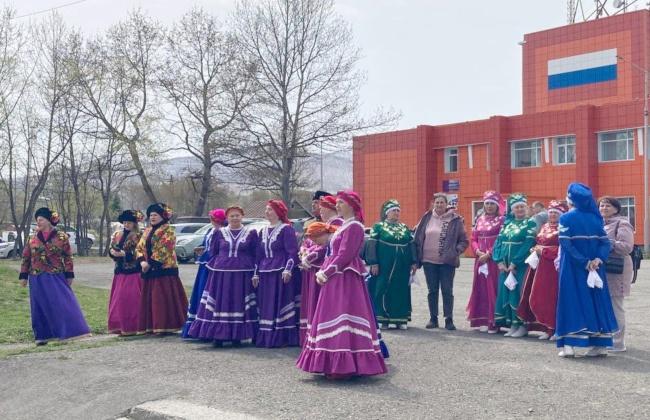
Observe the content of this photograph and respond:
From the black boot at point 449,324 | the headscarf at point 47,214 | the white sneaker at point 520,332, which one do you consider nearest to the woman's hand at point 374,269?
the black boot at point 449,324

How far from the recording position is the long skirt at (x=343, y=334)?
7867mm

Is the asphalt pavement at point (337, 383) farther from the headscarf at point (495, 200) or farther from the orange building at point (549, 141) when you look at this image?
the orange building at point (549, 141)

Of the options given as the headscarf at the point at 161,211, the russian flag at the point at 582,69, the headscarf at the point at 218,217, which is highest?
the russian flag at the point at 582,69

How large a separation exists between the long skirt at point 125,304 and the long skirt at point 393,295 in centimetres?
Answer: 330

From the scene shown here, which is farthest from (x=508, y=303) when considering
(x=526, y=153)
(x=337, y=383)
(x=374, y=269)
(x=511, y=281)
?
(x=526, y=153)

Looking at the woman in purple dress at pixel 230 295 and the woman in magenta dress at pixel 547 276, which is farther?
the woman in purple dress at pixel 230 295

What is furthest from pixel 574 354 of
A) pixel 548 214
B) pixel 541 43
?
A: pixel 541 43

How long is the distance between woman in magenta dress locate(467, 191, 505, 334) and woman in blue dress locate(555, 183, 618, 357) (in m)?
2.30

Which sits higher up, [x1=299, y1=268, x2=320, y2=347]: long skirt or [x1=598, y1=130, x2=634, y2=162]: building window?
[x1=598, y1=130, x2=634, y2=162]: building window

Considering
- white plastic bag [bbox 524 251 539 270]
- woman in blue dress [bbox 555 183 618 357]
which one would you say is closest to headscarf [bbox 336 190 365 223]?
woman in blue dress [bbox 555 183 618 357]

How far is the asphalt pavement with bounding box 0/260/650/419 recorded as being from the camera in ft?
22.4

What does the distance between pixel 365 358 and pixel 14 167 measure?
34.3m

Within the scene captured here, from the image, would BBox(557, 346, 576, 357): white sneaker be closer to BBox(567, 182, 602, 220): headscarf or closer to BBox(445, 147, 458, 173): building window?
BBox(567, 182, 602, 220): headscarf

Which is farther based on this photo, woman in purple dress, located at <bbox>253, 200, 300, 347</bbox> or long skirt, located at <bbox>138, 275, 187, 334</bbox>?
long skirt, located at <bbox>138, 275, 187, 334</bbox>
